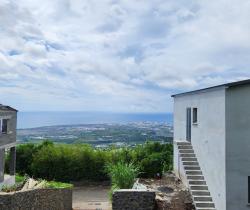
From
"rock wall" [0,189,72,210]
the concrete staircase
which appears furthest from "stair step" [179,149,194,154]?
"rock wall" [0,189,72,210]

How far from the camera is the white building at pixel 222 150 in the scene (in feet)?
50.1

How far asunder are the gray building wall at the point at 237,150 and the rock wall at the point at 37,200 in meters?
7.67

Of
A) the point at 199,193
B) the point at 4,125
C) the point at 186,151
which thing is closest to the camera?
the point at 199,193

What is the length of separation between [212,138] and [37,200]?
773 centimetres

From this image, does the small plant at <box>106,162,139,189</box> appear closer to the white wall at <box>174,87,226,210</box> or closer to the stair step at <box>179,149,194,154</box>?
the stair step at <box>179,149,194,154</box>

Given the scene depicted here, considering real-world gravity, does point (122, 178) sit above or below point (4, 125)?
below

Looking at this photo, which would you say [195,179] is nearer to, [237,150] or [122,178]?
[122,178]

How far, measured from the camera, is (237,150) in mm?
15328

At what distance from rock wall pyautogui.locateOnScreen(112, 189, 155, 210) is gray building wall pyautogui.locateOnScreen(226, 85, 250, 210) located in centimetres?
298

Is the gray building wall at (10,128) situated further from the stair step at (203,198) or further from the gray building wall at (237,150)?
the gray building wall at (237,150)

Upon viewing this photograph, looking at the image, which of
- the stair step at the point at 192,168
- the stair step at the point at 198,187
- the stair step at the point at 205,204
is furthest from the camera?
the stair step at the point at 192,168

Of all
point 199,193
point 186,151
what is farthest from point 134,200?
point 186,151

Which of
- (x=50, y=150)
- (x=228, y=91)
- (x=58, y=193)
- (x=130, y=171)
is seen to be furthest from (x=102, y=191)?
(x=228, y=91)

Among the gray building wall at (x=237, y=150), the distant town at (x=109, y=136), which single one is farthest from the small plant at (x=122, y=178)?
the distant town at (x=109, y=136)
